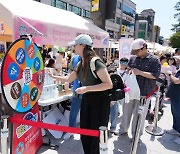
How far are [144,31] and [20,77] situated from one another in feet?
246

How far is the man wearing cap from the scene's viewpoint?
9.89 ft

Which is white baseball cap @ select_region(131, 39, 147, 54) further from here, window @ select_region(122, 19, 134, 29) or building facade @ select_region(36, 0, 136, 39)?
window @ select_region(122, 19, 134, 29)

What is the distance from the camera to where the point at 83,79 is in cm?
230

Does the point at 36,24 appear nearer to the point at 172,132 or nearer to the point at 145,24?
the point at 172,132

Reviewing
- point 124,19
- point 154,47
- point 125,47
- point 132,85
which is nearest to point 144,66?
point 132,85

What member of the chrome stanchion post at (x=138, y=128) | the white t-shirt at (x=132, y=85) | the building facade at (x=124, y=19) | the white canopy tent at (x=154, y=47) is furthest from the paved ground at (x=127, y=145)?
the building facade at (x=124, y=19)

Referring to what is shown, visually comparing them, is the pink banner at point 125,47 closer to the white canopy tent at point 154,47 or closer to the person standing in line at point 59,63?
the person standing in line at point 59,63

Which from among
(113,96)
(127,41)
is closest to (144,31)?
(127,41)

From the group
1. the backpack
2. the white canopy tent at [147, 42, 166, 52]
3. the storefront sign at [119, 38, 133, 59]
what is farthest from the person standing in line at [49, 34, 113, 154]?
the white canopy tent at [147, 42, 166, 52]

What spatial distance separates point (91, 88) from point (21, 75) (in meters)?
0.71

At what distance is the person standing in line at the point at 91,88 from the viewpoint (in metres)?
2.12

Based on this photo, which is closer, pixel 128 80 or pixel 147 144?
pixel 128 80

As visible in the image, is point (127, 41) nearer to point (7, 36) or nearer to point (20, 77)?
point (7, 36)

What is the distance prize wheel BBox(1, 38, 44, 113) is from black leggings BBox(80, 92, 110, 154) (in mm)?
600
